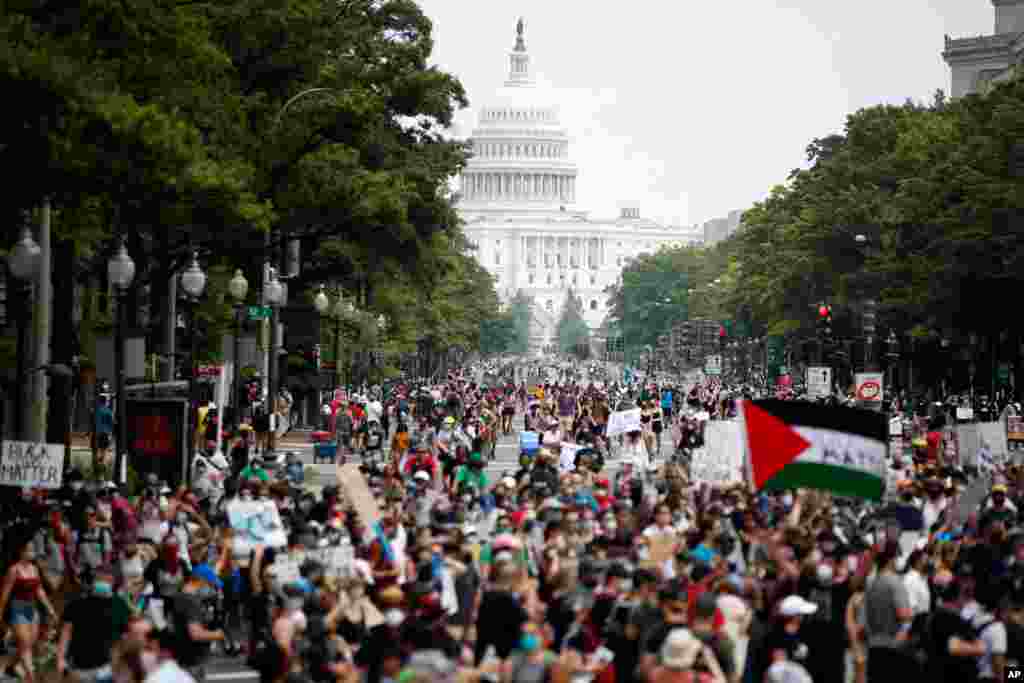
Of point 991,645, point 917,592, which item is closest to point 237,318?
point 917,592

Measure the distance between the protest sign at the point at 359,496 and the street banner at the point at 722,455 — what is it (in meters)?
6.93

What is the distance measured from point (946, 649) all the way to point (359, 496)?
828 cm

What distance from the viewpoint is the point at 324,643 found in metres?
16.8

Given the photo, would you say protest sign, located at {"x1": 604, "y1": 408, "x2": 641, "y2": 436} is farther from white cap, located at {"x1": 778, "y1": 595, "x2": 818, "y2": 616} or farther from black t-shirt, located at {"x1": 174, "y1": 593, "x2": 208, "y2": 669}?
white cap, located at {"x1": 778, "y1": 595, "x2": 818, "y2": 616}

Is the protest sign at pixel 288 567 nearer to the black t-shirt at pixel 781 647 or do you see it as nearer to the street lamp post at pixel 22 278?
the black t-shirt at pixel 781 647

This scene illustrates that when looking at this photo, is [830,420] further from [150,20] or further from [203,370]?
[203,370]

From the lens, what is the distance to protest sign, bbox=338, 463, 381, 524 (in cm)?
2475

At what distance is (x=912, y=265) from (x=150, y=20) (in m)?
49.4

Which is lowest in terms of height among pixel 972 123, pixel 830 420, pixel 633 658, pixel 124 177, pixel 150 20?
pixel 633 658

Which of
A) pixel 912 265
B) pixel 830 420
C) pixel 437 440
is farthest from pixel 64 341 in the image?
pixel 912 265

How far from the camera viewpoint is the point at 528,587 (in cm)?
1912

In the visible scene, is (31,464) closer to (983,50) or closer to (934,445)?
(934,445)

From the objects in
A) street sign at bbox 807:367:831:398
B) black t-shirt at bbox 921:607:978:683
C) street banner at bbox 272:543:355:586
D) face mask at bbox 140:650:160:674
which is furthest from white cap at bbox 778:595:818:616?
street sign at bbox 807:367:831:398

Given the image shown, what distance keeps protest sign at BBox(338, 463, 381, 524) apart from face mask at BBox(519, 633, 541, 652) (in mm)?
8975
